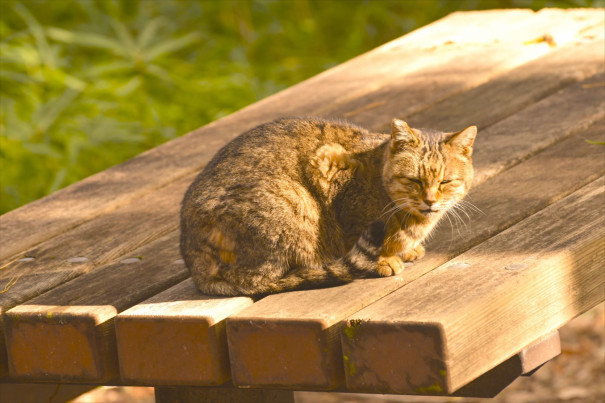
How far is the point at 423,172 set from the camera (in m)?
2.12

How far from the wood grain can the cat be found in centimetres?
68

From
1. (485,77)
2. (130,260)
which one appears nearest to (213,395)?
(130,260)

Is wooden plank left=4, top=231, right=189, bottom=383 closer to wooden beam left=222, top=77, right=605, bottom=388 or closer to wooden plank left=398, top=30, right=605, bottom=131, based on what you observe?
wooden beam left=222, top=77, right=605, bottom=388

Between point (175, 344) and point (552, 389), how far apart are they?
2.86 m

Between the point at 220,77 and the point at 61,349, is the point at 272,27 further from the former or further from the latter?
the point at 61,349

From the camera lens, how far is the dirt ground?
4.04m

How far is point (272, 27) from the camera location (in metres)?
5.92

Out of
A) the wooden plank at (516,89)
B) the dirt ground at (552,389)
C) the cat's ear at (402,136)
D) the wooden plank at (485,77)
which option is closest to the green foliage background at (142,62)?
the dirt ground at (552,389)

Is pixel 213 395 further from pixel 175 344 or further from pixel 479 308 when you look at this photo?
pixel 479 308

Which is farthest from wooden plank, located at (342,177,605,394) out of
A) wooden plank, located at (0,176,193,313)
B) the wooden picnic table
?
wooden plank, located at (0,176,193,313)

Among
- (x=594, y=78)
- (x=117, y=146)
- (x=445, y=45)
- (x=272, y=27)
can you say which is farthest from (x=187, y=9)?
(x=594, y=78)

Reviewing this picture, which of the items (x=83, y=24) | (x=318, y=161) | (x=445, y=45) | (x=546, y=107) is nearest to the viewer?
(x=318, y=161)

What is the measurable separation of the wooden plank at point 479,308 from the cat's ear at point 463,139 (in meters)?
0.26

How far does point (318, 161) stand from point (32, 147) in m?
2.70
